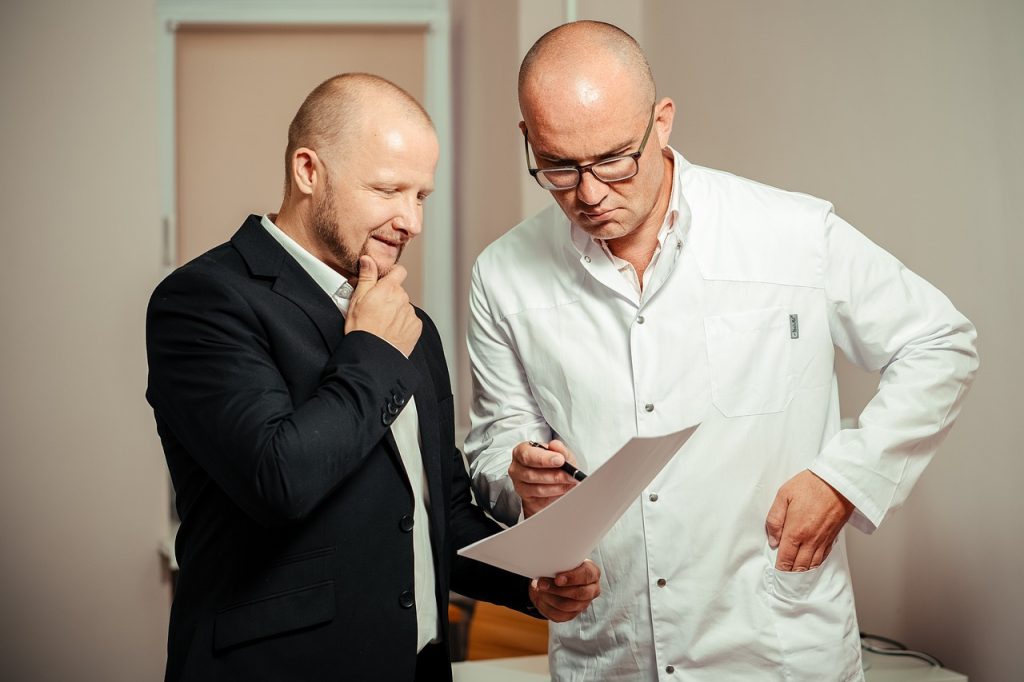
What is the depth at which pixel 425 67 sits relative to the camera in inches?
143

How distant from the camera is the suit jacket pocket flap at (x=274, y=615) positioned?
1.28 m

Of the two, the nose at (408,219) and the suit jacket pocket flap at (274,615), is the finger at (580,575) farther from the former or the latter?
the nose at (408,219)

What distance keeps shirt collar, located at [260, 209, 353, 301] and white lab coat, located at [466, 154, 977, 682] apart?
1.27 feet

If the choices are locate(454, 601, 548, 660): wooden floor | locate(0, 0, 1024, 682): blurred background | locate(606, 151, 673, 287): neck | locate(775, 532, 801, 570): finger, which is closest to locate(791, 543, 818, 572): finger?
locate(775, 532, 801, 570): finger

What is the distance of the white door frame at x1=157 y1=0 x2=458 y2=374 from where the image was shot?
11.3 feet

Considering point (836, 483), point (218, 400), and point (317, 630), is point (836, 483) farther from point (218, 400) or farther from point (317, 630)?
point (218, 400)

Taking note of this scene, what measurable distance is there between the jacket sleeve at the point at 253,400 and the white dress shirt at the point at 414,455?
0.45ft

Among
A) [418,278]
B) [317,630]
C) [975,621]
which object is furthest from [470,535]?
[418,278]

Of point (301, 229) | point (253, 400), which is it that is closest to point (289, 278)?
point (301, 229)

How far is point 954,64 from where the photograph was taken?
209 centimetres

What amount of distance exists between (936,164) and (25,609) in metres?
3.14

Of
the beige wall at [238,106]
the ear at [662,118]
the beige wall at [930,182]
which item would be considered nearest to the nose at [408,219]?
the ear at [662,118]

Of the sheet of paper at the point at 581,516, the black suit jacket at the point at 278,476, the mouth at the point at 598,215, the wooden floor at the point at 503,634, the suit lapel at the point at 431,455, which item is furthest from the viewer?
the wooden floor at the point at 503,634

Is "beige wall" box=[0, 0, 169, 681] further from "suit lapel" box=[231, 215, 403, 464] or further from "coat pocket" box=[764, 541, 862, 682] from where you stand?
"coat pocket" box=[764, 541, 862, 682]
